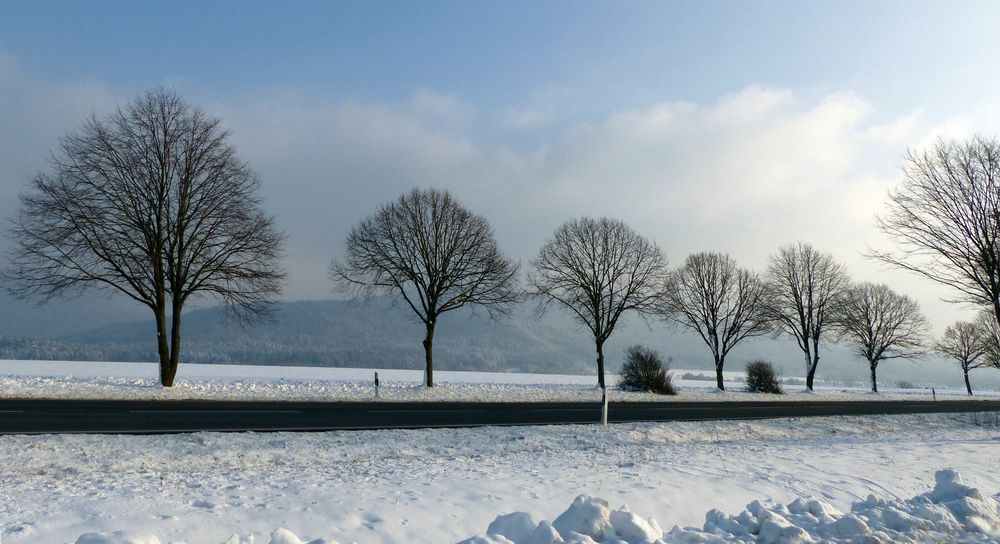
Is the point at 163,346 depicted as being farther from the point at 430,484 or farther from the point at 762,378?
the point at 762,378

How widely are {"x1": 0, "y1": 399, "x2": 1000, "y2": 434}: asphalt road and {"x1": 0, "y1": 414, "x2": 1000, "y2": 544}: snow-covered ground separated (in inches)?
72.5

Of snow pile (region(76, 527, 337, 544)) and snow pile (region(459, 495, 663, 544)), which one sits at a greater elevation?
snow pile (region(76, 527, 337, 544))

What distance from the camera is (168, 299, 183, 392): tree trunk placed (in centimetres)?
2391

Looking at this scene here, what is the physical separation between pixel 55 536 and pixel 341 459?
18.3 ft

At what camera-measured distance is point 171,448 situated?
10.8m

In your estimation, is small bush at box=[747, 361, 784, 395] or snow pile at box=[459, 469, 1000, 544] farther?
small bush at box=[747, 361, 784, 395]

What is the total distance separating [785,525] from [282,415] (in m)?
14.8

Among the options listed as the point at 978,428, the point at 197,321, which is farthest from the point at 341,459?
the point at 197,321

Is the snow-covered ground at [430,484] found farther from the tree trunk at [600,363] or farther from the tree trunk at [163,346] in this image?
the tree trunk at [600,363]

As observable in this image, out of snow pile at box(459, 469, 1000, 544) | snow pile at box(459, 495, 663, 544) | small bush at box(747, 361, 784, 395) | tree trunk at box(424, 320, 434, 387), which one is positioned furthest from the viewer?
small bush at box(747, 361, 784, 395)

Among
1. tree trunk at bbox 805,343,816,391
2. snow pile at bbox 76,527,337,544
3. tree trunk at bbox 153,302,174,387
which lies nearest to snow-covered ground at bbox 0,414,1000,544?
snow pile at bbox 76,527,337,544

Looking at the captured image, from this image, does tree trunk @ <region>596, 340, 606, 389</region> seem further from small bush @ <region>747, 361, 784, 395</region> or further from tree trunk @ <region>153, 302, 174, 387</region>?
tree trunk @ <region>153, 302, 174, 387</region>

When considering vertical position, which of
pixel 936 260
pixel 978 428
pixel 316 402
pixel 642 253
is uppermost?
pixel 642 253

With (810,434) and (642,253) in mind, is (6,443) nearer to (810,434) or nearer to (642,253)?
(810,434)
